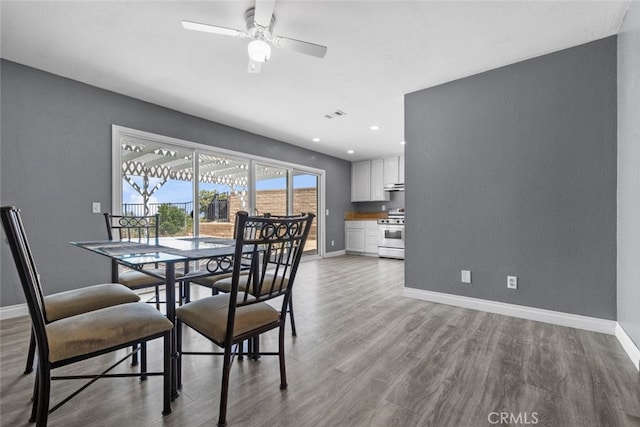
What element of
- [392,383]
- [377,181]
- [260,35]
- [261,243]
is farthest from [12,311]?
[377,181]

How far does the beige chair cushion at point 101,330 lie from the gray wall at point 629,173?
9.37 feet

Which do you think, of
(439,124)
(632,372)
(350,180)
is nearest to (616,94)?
(439,124)

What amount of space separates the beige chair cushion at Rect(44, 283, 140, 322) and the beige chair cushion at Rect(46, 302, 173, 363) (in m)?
0.32

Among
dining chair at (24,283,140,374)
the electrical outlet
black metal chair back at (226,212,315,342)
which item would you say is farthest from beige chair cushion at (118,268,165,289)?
the electrical outlet

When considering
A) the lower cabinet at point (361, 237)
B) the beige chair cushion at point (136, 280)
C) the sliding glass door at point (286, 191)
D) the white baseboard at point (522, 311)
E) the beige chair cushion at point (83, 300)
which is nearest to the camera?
the beige chair cushion at point (83, 300)

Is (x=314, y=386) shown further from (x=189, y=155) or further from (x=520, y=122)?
(x=189, y=155)

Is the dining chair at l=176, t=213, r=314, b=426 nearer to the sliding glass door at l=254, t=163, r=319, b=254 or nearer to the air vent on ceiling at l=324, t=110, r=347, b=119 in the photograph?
the air vent on ceiling at l=324, t=110, r=347, b=119

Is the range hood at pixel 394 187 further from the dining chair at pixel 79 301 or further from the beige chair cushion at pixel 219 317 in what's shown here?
the dining chair at pixel 79 301

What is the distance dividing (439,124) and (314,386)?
2.88 meters

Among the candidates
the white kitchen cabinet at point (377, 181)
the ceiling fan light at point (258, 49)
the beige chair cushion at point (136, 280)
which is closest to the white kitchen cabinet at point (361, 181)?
the white kitchen cabinet at point (377, 181)

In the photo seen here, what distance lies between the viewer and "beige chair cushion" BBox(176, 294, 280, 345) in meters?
1.37

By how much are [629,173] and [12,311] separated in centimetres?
524

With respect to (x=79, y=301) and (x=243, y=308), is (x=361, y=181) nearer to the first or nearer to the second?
(x=243, y=308)

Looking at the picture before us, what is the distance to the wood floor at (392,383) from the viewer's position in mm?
1355
